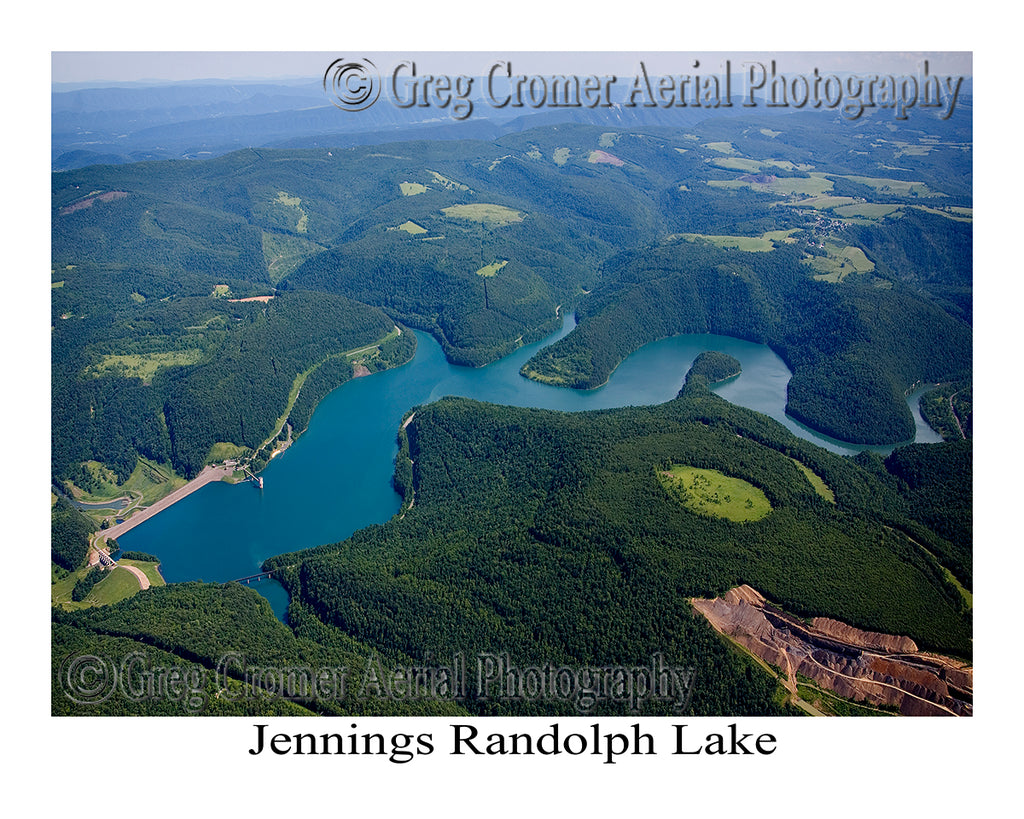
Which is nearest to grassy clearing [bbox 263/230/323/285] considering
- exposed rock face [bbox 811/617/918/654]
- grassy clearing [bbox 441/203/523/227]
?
grassy clearing [bbox 441/203/523/227]

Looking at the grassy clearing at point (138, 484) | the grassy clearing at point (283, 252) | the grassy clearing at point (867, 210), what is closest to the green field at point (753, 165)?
the grassy clearing at point (867, 210)

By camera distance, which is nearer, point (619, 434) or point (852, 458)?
point (619, 434)

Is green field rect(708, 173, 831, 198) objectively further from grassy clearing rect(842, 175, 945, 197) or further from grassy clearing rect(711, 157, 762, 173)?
grassy clearing rect(711, 157, 762, 173)

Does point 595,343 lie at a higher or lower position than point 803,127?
lower

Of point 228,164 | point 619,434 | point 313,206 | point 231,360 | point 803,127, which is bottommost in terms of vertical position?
point 619,434

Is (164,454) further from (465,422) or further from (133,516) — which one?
(465,422)

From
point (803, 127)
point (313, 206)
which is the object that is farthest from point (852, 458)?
point (803, 127)
